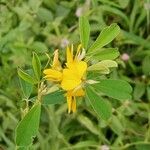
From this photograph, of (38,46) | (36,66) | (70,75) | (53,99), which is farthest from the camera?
(38,46)

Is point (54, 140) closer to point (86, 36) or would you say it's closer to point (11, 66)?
point (11, 66)

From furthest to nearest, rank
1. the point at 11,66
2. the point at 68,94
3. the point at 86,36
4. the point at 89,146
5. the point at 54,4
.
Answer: the point at 54,4 < the point at 11,66 < the point at 89,146 < the point at 86,36 < the point at 68,94

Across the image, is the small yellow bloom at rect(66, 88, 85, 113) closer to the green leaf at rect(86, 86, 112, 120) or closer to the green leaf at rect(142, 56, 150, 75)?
the green leaf at rect(86, 86, 112, 120)

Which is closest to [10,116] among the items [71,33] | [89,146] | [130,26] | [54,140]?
[54,140]

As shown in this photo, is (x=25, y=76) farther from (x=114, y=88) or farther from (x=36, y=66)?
(x=114, y=88)

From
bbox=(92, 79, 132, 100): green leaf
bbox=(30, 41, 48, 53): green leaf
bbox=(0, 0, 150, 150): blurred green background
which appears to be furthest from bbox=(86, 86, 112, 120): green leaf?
bbox=(30, 41, 48, 53): green leaf

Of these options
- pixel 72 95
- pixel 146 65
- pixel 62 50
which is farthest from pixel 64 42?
pixel 72 95
